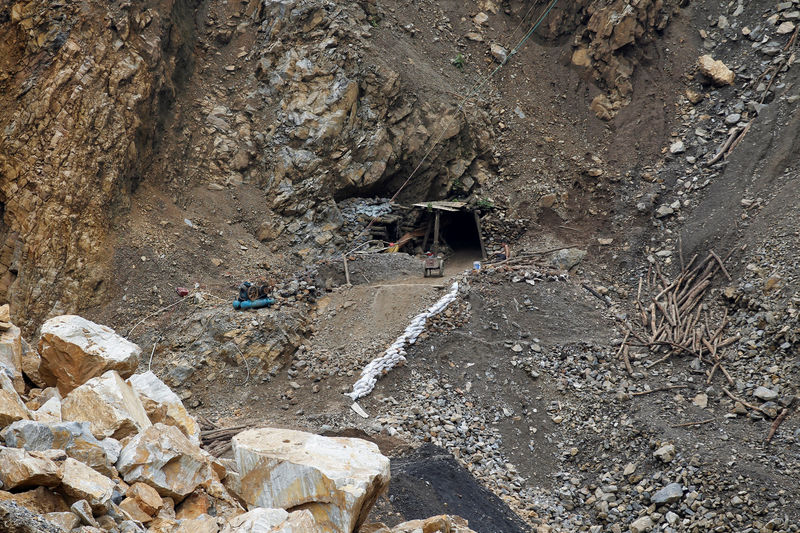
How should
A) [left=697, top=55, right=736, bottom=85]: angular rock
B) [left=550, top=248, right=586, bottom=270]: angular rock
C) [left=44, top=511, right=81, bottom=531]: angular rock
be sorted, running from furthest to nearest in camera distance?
1. [left=697, top=55, right=736, bottom=85]: angular rock
2. [left=550, top=248, right=586, bottom=270]: angular rock
3. [left=44, top=511, right=81, bottom=531]: angular rock

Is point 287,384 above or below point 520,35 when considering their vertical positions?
below

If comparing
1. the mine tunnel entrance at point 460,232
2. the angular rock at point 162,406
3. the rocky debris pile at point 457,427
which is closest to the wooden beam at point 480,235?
the mine tunnel entrance at point 460,232

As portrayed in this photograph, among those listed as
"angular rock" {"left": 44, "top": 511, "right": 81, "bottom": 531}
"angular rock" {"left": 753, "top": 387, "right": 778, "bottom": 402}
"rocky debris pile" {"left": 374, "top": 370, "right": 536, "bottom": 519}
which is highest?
"angular rock" {"left": 44, "top": 511, "right": 81, "bottom": 531}

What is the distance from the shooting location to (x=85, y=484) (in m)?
5.45

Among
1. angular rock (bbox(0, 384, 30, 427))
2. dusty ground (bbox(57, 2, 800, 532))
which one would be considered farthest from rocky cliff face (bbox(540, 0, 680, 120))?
angular rock (bbox(0, 384, 30, 427))

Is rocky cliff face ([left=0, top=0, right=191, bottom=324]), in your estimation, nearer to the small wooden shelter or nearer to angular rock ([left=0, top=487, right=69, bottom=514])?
the small wooden shelter

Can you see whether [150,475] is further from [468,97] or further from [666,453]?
[468,97]

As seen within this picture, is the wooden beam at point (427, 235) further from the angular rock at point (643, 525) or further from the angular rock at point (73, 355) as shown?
the angular rock at point (73, 355)

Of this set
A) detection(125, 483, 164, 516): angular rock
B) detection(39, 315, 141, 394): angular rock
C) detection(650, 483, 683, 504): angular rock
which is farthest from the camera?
detection(650, 483, 683, 504): angular rock

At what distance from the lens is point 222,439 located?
12328 mm

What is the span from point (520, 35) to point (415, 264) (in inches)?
423

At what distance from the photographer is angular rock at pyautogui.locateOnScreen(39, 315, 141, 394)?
8.04 metres

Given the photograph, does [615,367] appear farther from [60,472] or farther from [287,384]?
[60,472]

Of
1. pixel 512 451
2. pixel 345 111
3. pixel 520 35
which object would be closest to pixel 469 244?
pixel 345 111
